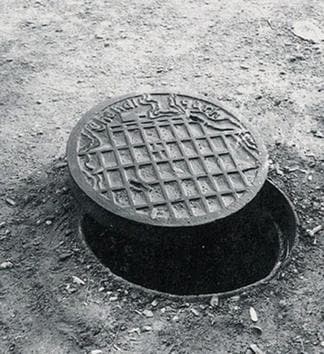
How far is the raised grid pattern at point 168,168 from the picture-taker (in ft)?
9.82

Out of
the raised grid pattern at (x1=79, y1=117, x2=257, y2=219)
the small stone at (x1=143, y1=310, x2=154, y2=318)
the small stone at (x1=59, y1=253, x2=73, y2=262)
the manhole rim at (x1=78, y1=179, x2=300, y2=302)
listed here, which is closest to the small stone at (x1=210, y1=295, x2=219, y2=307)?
the manhole rim at (x1=78, y1=179, x2=300, y2=302)

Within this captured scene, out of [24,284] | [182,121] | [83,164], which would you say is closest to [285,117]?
[182,121]

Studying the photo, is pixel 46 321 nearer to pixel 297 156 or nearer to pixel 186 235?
pixel 186 235

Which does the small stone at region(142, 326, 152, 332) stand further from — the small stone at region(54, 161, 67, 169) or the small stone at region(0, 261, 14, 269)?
the small stone at region(54, 161, 67, 169)

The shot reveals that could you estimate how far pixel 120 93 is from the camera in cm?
407

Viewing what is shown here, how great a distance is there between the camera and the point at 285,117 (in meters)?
3.95

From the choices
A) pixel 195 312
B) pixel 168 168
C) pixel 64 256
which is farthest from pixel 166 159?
pixel 195 312

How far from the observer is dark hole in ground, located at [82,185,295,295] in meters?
3.32

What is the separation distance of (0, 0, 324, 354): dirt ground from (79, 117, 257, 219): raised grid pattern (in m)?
0.35

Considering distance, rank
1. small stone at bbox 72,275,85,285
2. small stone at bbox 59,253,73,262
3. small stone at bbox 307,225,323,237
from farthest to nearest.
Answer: small stone at bbox 307,225,323,237 < small stone at bbox 59,253,73,262 < small stone at bbox 72,275,85,285

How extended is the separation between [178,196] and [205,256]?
554mm

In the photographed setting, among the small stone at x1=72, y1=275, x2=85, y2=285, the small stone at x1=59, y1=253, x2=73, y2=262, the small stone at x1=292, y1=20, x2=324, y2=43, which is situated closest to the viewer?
the small stone at x1=72, y1=275, x2=85, y2=285

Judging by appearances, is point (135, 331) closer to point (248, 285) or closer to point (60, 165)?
point (248, 285)

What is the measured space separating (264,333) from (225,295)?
0.88 ft
